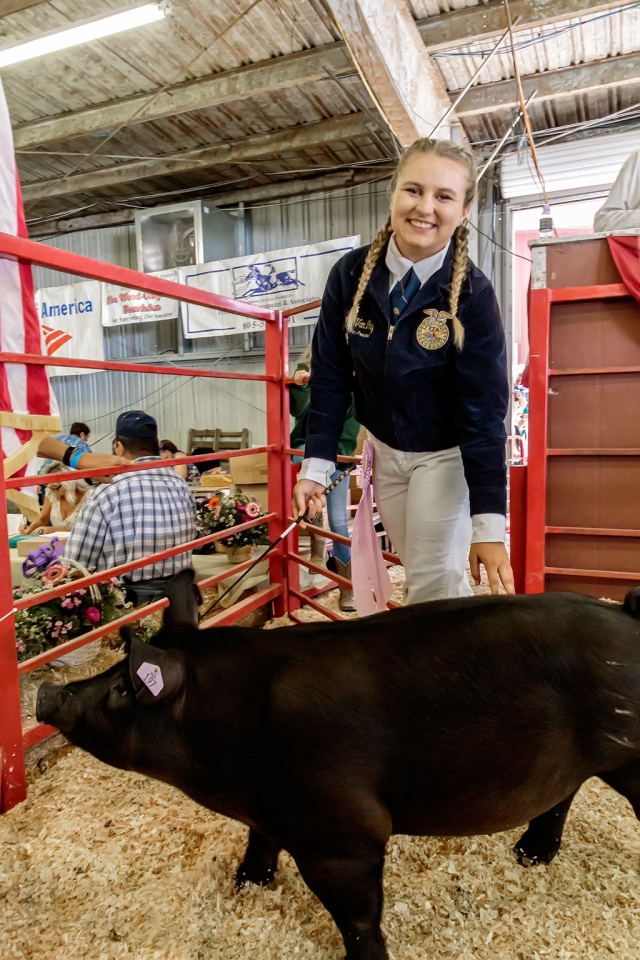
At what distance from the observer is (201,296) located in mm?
2496

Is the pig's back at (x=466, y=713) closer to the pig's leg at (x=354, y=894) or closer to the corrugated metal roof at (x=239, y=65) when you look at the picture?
the pig's leg at (x=354, y=894)

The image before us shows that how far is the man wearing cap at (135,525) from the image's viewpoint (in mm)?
2902

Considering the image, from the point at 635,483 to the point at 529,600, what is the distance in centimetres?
230

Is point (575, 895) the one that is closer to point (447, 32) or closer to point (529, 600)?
point (529, 600)

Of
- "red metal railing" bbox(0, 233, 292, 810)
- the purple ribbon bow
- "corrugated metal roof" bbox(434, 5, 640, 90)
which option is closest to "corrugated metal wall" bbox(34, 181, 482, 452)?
"corrugated metal roof" bbox(434, 5, 640, 90)

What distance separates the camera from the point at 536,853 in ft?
5.00

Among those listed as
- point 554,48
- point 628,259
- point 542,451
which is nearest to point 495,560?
point 542,451

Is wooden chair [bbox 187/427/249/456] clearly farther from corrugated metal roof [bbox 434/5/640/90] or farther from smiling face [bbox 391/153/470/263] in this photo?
smiling face [bbox 391/153/470/263]

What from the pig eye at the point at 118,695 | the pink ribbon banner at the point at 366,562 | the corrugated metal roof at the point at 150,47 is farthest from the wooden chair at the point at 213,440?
the pig eye at the point at 118,695

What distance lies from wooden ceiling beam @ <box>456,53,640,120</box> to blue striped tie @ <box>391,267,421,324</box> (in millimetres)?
5036

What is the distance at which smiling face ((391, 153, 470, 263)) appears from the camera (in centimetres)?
154

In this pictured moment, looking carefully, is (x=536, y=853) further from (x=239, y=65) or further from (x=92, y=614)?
(x=239, y=65)

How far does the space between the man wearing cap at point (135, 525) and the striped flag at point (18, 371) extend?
0.84 meters

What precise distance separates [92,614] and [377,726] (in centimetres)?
170
